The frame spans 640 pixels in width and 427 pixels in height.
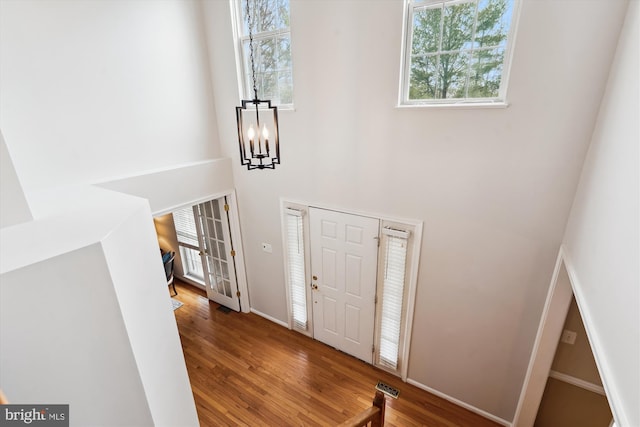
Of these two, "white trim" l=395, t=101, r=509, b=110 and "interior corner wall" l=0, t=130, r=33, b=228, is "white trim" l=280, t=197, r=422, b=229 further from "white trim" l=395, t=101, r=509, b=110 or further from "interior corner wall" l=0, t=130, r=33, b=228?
"interior corner wall" l=0, t=130, r=33, b=228

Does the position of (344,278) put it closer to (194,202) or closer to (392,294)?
(392,294)

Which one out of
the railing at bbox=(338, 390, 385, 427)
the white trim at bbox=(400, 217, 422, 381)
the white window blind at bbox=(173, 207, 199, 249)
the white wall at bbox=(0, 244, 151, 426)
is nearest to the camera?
the white wall at bbox=(0, 244, 151, 426)

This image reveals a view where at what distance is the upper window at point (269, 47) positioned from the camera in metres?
3.52

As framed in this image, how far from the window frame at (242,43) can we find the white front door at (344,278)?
159cm

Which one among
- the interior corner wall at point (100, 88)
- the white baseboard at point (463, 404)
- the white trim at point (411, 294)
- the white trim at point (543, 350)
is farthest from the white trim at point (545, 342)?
the interior corner wall at point (100, 88)

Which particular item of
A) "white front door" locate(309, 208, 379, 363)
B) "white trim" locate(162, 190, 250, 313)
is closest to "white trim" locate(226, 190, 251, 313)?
"white trim" locate(162, 190, 250, 313)

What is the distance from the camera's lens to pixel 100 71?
3.01 m

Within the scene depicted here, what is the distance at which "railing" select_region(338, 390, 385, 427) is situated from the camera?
1941mm

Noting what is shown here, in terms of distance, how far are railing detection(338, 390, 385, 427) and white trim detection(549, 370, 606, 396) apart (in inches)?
82.1

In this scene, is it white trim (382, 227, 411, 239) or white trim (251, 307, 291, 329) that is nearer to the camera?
white trim (382, 227, 411, 239)

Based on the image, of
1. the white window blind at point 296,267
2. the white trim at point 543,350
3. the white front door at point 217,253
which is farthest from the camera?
the white front door at point 217,253

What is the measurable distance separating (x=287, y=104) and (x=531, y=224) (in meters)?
2.92

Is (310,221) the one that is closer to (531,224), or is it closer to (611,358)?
(531,224)

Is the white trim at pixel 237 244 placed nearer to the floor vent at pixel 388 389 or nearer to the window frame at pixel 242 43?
the window frame at pixel 242 43
